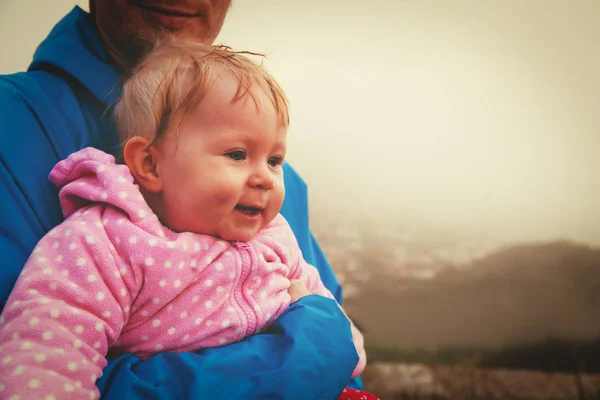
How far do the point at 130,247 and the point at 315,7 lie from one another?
3.52 feet

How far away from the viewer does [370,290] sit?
1656 mm

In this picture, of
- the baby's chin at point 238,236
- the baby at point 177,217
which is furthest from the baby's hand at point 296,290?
the baby's chin at point 238,236

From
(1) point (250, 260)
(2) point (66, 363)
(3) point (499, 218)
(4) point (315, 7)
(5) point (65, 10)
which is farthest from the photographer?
(3) point (499, 218)

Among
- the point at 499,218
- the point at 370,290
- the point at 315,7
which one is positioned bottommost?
the point at 370,290

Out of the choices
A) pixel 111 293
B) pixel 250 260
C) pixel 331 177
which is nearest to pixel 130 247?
pixel 111 293

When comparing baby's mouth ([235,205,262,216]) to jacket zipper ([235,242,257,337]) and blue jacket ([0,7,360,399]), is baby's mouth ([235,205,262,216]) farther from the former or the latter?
blue jacket ([0,7,360,399])

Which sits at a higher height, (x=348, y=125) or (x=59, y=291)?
(x=348, y=125)

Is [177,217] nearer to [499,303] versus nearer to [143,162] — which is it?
[143,162]

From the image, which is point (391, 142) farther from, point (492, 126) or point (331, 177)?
point (492, 126)

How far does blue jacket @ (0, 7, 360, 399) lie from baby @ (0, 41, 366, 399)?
4 centimetres

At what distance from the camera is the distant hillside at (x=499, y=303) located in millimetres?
1500

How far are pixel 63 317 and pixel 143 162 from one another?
10.3 inches

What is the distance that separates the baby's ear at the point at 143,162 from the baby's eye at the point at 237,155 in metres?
0.12

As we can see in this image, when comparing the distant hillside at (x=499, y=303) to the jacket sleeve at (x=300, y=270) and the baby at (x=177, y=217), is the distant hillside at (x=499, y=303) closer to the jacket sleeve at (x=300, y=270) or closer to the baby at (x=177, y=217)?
the jacket sleeve at (x=300, y=270)
